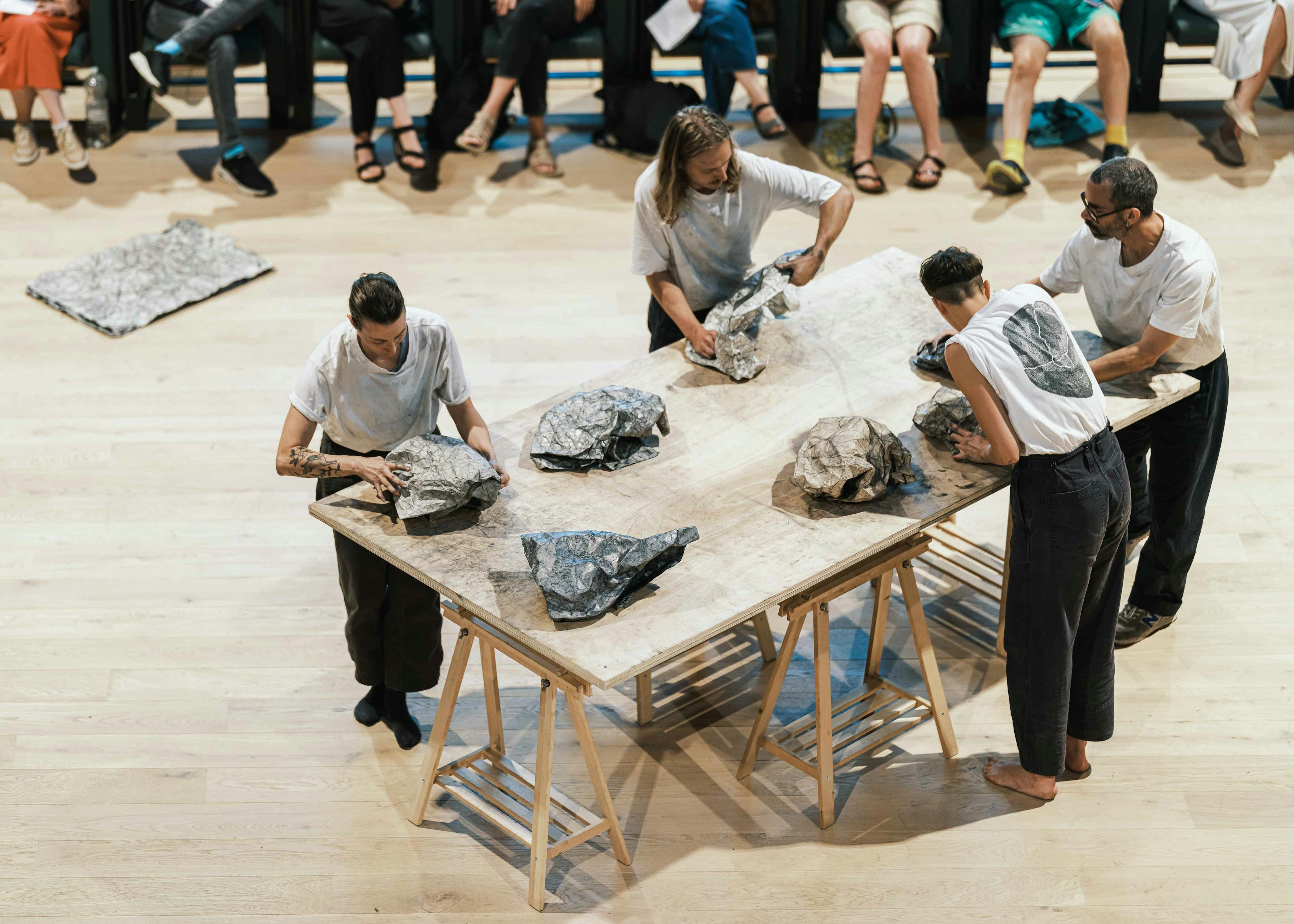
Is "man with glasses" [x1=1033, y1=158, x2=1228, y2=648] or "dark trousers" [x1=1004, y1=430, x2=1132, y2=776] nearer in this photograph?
"dark trousers" [x1=1004, y1=430, x2=1132, y2=776]

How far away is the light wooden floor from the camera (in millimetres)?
3367

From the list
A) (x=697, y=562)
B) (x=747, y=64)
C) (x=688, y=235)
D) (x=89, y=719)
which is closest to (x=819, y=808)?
(x=697, y=562)

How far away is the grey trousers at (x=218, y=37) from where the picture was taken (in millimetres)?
6383

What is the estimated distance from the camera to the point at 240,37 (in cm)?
663

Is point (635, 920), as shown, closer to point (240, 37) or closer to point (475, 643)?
point (475, 643)

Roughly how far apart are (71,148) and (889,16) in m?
3.64

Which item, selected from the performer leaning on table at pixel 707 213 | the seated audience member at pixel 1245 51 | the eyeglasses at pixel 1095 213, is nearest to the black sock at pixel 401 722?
the performer leaning on table at pixel 707 213

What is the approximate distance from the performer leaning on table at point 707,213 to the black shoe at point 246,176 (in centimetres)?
295

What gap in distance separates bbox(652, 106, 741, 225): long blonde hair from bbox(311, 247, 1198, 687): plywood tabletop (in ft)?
1.31

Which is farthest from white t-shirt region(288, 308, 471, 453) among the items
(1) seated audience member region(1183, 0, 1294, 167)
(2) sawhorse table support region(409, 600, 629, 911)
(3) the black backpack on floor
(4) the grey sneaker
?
(1) seated audience member region(1183, 0, 1294, 167)

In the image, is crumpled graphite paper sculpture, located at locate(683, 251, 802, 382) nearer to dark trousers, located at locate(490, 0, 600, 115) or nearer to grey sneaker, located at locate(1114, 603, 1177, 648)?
grey sneaker, located at locate(1114, 603, 1177, 648)

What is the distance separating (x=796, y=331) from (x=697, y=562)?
3.68ft

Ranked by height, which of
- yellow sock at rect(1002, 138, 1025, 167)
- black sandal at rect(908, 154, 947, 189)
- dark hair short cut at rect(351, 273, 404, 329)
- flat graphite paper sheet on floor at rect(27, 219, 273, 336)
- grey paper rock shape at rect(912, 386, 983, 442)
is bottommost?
flat graphite paper sheet on floor at rect(27, 219, 273, 336)

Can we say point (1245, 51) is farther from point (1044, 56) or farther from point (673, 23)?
point (673, 23)
